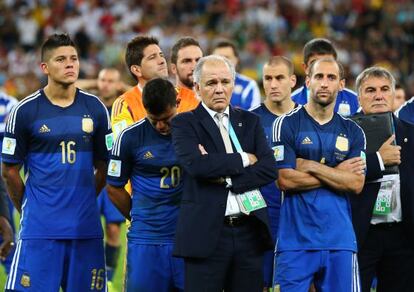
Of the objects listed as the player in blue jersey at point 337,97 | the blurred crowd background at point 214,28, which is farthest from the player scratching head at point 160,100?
the blurred crowd background at point 214,28

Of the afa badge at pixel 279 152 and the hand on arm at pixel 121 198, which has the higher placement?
the afa badge at pixel 279 152

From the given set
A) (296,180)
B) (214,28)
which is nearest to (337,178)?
(296,180)

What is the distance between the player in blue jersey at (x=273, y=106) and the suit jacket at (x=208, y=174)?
152 cm

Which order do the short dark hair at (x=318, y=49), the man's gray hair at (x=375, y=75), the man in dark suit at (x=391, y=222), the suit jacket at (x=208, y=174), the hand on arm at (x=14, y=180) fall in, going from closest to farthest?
1. the suit jacket at (x=208, y=174)
2. the hand on arm at (x=14, y=180)
3. the man in dark suit at (x=391, y=222)
4. the man's gray hair at (x=375, y=75)
5. the short dark hair at (x=318, y=49)

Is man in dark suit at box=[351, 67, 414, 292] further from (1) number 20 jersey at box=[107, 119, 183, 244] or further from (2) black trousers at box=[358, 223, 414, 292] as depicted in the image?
(1) number 20 jersey at box=[107, 119, 183, 244]

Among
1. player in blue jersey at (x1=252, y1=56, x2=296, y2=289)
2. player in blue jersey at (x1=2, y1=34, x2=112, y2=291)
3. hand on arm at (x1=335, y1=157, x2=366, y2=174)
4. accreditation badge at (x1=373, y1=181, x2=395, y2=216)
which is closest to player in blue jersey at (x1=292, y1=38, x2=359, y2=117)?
player in blue jersey at (x1=252, y1=56, x2=296, y2=289)

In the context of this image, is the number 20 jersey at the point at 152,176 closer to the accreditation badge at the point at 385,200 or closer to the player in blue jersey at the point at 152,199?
the player in blue jersey at the point at 152,199

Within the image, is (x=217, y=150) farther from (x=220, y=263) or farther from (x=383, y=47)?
(x=383, y=47)

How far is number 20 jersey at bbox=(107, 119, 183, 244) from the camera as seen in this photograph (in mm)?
7090

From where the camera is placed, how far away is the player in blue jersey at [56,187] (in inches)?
285

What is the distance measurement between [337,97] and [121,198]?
2.79m

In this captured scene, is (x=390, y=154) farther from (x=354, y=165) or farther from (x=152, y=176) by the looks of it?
(x=152, y=176)

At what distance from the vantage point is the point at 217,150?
667cm

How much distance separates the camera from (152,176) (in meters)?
7.12
